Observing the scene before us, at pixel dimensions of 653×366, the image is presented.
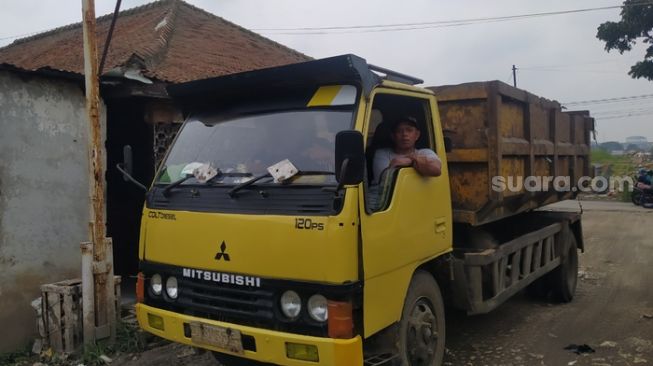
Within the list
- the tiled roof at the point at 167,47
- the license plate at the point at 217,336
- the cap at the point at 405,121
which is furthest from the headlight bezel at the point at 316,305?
the tiled roof at the point at 167,47

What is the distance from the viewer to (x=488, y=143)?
4500 mm

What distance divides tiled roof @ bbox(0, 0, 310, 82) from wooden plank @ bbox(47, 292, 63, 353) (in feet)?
9.45

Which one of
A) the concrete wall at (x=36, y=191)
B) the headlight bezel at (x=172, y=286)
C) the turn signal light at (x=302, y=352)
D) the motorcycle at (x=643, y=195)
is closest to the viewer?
the turn signal light at (x=302, y=352)

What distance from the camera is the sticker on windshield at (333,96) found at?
3.29 m

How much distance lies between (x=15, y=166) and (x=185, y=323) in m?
3.03

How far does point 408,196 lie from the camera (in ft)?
11.6

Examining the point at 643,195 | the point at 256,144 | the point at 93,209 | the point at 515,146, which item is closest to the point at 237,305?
the point at 256,144

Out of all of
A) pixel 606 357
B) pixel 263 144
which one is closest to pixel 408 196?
pixel 263 144

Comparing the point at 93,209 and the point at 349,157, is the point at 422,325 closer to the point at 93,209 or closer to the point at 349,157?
the point at 349,157

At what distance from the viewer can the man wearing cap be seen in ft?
12.0

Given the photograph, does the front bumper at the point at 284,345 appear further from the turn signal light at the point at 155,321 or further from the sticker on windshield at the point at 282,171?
the sticker on windshield at the point at 282,171

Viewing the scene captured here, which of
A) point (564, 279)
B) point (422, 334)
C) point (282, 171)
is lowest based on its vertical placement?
point (564, 279)

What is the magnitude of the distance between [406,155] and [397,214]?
506 mm

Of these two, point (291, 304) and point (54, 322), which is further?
point (54, 322)
